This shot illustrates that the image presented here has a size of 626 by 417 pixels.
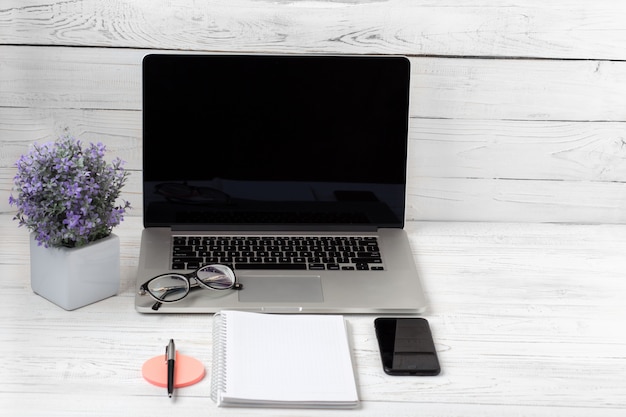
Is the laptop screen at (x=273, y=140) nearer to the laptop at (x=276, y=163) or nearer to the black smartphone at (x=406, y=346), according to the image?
the laptop at (x=276, y=163)

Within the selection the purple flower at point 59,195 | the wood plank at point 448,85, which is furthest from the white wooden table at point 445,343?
the wood plank at point 448,85

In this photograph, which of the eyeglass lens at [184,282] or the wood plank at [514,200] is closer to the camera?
the eyeglass lens at [184,282]

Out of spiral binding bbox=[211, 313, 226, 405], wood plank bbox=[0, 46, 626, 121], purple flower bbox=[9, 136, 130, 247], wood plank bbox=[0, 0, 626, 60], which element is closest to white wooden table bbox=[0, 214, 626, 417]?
spiral binding bbox=[211, 313, 226, 405]

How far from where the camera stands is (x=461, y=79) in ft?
4.79

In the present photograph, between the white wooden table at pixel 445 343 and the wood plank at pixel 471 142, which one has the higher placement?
the wood plank at pixel 471 142

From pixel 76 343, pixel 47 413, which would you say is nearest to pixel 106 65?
pixel 76 343

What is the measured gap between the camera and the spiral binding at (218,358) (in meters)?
0.96

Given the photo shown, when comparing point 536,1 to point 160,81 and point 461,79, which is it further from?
point 160,81

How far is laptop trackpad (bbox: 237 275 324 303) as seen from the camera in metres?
1.17

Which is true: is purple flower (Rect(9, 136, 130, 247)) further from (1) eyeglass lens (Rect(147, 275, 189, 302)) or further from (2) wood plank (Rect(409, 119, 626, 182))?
(2) wood plank (Rect(409, 119, 626, 182))

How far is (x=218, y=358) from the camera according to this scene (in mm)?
1025

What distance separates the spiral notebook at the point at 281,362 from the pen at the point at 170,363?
0.05 m

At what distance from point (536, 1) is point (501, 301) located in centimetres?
57

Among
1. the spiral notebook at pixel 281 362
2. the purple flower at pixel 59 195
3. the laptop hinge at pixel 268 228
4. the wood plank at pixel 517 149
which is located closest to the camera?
the spiral notebook at pixel 281 362
